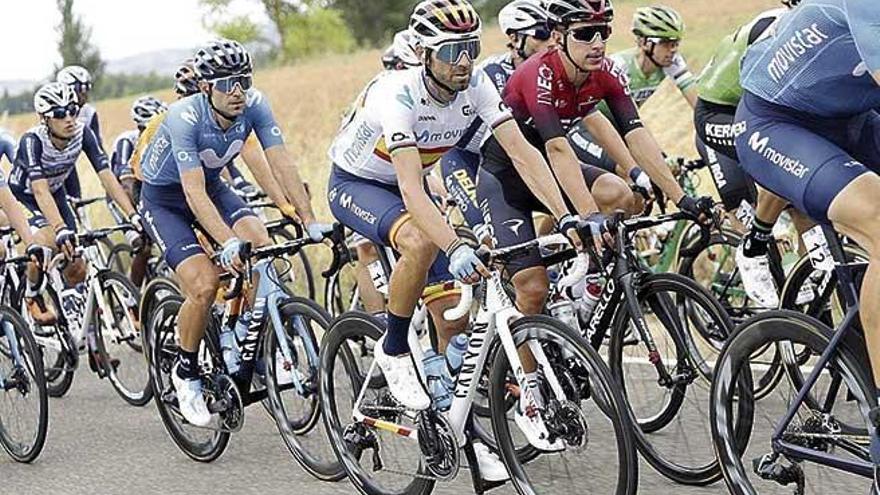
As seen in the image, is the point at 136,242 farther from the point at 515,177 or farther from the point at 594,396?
the point at 594,396

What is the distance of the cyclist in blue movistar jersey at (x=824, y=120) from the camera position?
13.8 feet

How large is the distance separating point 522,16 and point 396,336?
102 inches

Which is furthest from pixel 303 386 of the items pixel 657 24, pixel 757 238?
pixel 657 24

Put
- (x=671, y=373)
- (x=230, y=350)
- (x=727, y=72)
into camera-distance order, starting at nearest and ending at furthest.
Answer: (x=671, y=373), (x=230, y=350), (x=727, y=72)

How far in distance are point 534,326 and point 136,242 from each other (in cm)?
615

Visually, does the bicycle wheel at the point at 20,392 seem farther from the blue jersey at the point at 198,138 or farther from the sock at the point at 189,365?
the blue jersey at the point at 198,138

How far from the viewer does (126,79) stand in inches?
3494

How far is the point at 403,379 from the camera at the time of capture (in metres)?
5.81

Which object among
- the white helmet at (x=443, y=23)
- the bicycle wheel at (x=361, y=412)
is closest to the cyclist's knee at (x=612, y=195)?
the bicycle wheel at (x=361, y=412)

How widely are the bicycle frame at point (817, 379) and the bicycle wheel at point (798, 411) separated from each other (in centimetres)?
2

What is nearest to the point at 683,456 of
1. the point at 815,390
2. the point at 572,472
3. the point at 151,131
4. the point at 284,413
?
the point at 572,472

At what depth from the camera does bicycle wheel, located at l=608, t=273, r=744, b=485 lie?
5.70m

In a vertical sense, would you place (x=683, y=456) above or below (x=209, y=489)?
above

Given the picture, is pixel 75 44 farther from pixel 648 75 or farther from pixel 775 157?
pixel 775 157
